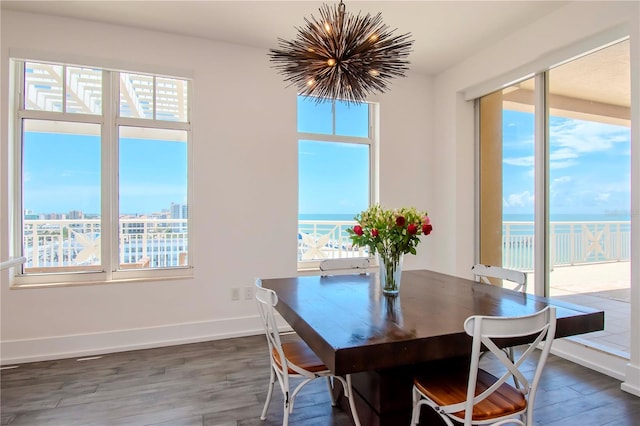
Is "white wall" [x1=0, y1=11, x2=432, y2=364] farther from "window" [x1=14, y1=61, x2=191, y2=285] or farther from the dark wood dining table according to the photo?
the dark wood dining table

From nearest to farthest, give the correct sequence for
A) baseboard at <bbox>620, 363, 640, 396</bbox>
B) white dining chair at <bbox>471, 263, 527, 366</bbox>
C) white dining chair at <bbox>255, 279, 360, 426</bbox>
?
white dining chair at <bbox>255, 279, 360, 426</bbox> → white dining chair at <bbox>471, 263, 527, 366</bbox> → baseboard at <bbox>620, 363, 640, 396</bbox>

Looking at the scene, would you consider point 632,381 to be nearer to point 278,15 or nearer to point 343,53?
point 343,53

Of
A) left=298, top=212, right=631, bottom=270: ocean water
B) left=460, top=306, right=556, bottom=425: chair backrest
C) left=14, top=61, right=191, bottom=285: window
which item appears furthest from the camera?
left=14, top=61, right=191, bottom=285: window

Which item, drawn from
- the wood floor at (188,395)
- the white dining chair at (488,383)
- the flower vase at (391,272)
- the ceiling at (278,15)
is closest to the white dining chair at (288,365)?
the wood floor at (188,395)

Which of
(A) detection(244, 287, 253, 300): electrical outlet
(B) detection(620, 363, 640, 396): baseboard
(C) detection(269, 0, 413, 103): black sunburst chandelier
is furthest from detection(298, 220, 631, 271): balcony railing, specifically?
(C) detection(269, 0, 413, 103): black sunburst chandelier

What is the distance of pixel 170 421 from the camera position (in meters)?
2.04

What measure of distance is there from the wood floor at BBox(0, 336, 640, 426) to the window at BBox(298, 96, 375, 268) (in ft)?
4.90

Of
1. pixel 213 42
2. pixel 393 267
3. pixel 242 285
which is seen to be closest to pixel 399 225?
pixel 393 267

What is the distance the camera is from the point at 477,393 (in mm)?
1545

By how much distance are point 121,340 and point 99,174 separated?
1.53m

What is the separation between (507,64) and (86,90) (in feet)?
13.1

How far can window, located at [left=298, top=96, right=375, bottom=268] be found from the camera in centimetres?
393

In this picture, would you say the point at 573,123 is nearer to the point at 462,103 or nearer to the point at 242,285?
the point at 462,103

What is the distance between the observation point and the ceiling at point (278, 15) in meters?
2.84
